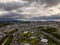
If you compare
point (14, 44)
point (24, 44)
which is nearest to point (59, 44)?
point (24, 44)

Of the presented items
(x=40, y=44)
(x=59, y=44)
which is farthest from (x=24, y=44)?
(x=59, y=44)

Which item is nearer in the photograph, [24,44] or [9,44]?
[24,44]

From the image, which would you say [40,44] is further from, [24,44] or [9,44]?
[9,44]

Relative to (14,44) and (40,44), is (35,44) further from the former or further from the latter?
(14,44)

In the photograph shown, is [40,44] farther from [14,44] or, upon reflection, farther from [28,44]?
[14,44]

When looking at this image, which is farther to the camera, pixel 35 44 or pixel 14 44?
pixel 14 44

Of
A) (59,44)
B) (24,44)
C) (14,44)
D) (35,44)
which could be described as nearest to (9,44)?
(14,44)

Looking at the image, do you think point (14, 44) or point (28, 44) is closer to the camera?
point (28, 44)
